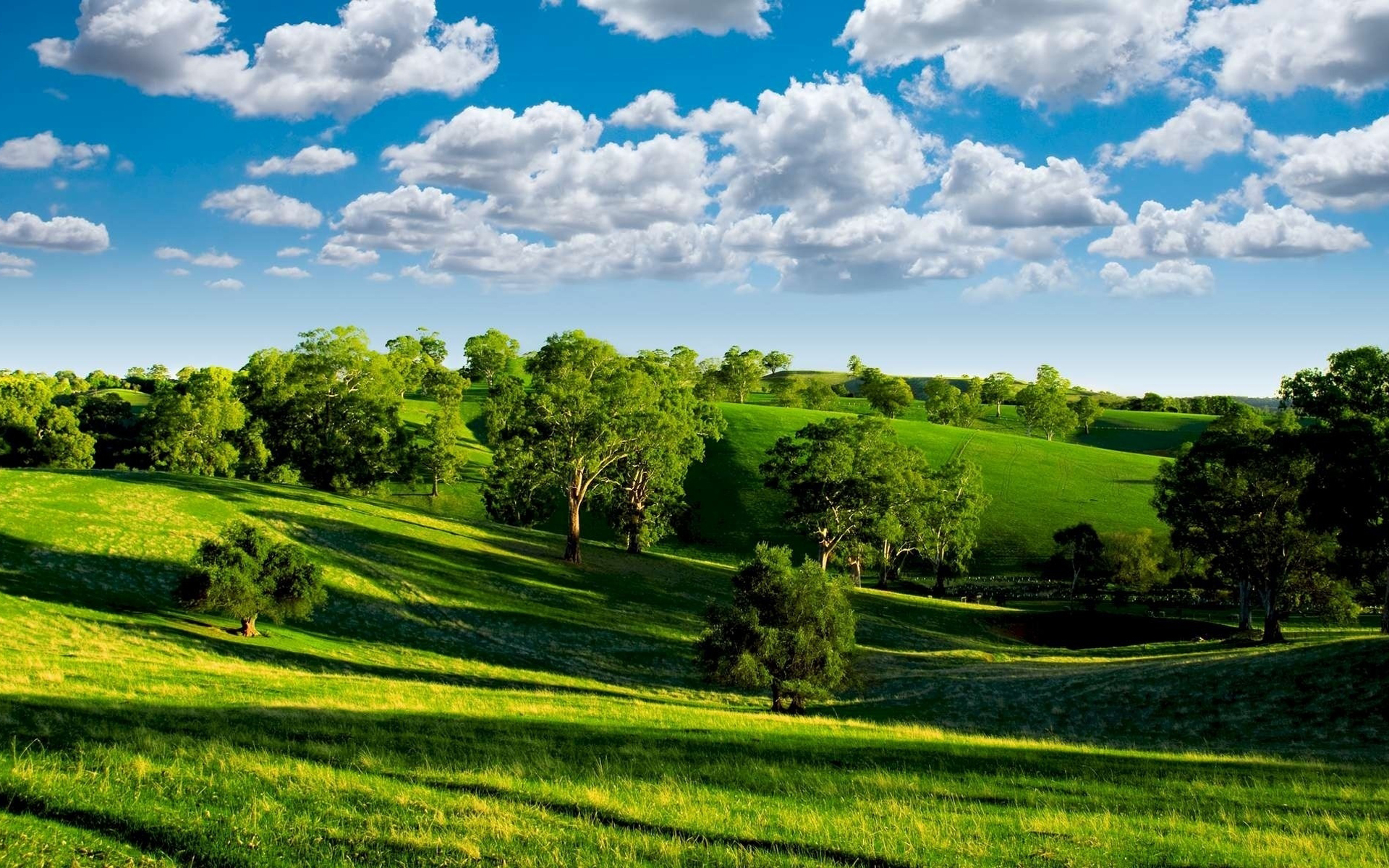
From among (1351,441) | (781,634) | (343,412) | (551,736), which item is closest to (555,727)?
(551,736)

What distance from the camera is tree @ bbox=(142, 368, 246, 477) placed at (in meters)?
100

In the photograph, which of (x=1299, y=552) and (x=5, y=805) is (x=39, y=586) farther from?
(x=1299, y=552)

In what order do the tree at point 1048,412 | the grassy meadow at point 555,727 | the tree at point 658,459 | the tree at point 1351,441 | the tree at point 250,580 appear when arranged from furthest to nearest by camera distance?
1. the tree at point 1048,412
2. the tree at point 658,459
3. the tree at point 1351,441
4. the tree at point 250,580
5. the grassy meadow at point 555,727

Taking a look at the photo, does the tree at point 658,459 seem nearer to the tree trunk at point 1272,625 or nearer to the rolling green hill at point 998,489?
the rolling green hill at point 998,489

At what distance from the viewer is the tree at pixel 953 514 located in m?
95.2

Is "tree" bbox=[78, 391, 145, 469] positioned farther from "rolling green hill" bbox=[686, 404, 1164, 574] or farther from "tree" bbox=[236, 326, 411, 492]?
"rolling green hill" bbox=[686, 404, 1164, 574]

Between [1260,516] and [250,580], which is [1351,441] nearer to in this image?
[1260,516]

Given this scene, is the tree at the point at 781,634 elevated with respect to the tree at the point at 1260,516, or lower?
lower

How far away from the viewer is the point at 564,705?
3177 centimetres

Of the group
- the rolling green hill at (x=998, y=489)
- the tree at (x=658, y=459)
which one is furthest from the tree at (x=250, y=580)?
the rolling green hill at (x=998, y=489)

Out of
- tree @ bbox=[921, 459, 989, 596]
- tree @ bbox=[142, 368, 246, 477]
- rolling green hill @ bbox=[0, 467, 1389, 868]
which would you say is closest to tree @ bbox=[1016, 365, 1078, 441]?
tree @ bbox=[921, 459, 989, 596]

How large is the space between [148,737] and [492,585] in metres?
42.8

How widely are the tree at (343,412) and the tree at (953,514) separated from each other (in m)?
58.7

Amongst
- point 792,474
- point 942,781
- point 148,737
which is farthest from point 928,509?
point 148,737
